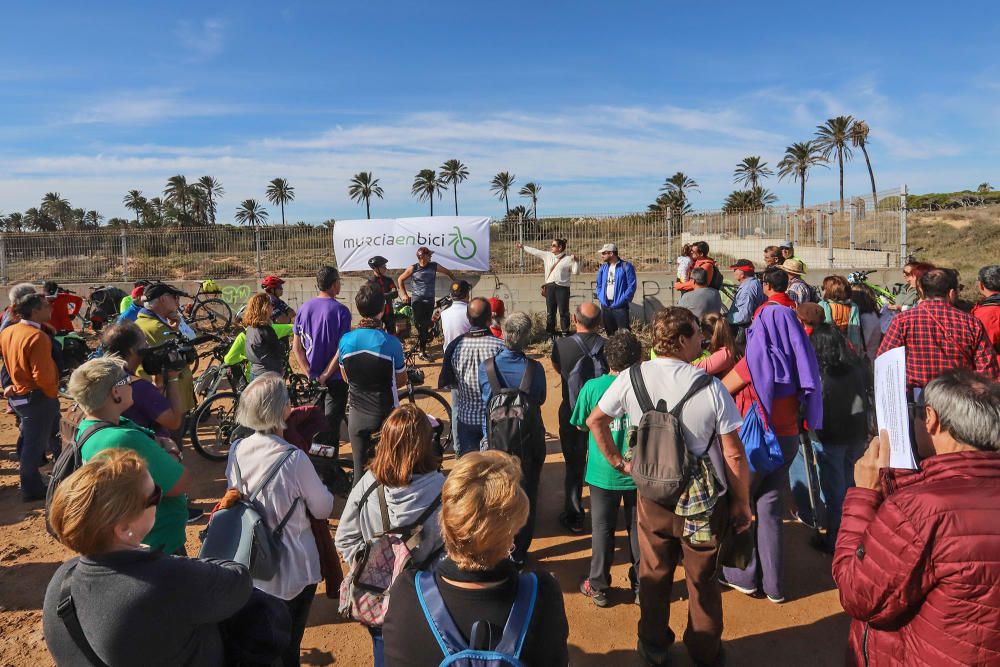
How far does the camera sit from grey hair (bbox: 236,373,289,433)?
2676 millimetres

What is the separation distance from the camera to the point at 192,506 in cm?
520

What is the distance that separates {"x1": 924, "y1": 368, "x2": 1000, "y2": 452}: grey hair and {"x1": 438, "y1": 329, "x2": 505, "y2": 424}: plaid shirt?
2.69 meters

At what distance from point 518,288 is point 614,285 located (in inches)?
181

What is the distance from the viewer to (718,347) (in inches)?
158

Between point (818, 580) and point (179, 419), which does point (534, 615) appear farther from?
point (818, 580)

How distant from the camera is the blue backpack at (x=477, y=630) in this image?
4.93ft

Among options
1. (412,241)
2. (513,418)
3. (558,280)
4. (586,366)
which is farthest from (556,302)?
(513,418)

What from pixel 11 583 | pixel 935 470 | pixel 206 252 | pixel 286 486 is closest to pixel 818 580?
pixel 935 470

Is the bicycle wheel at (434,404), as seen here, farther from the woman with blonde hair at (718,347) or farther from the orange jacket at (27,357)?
the orange jacket at (27,357)

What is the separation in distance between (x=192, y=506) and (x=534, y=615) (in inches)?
183

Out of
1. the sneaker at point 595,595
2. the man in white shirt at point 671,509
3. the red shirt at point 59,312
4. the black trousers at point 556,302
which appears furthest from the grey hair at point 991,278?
the red shirt at point 59,312

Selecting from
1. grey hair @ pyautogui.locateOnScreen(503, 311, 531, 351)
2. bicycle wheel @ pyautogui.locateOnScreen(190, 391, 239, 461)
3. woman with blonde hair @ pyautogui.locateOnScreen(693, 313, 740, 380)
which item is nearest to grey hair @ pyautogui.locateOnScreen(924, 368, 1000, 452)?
woman with blonde hair @ pyautogui.locateOnScreen(693, 313, 740, 380)

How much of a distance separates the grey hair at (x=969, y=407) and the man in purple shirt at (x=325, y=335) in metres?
4.33

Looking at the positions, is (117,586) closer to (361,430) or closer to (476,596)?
(476,596)
